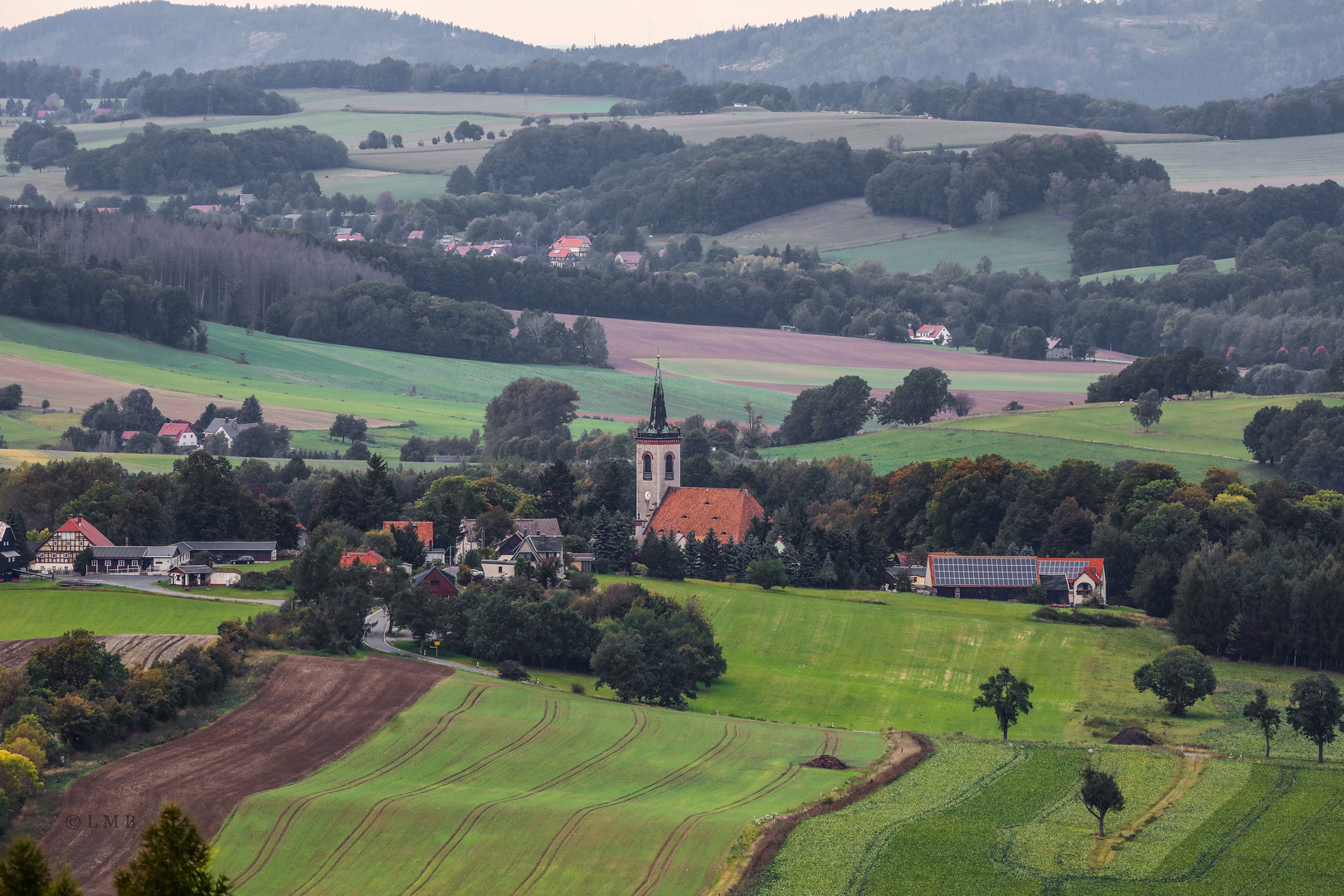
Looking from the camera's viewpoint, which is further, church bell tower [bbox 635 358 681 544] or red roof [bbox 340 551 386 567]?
church bell tower [bbox 635 358 681 544]

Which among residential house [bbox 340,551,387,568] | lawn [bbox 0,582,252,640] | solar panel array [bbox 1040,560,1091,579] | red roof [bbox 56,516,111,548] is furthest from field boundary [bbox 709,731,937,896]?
red roof [bbox 56,516,111,548]

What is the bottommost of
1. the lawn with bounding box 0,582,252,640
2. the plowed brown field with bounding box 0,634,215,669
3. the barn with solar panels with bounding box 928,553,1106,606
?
the barn with solar panels with bounding box 928,553,1106,606

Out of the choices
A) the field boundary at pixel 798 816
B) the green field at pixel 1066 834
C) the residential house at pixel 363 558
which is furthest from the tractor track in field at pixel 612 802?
the residential house at pixel 363 558

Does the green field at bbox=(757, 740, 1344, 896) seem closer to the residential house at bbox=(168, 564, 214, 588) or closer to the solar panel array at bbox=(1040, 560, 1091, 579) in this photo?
the solar panel array at bbox=(1040, 560, 1091, 579)

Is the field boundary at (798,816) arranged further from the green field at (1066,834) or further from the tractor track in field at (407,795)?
the tractor track in field at (407,795)

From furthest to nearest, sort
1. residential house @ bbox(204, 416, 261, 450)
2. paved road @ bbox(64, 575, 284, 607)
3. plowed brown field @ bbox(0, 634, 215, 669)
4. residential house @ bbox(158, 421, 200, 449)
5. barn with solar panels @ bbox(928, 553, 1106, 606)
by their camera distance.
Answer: residential house @ bbox(204, 416, 261, 450) → residential house @ bbox(158, 421, 200, 449) → barn with solar panels @ bbox(928, 553, 1106, 606) → paved road @ bbox(64, 575, 284, 607) → plowed brown field @ bbox(0, 634, 215, 669)

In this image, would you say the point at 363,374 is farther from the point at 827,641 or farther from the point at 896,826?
the point at 896,826

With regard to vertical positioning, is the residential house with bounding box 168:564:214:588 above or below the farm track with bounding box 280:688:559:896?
below
